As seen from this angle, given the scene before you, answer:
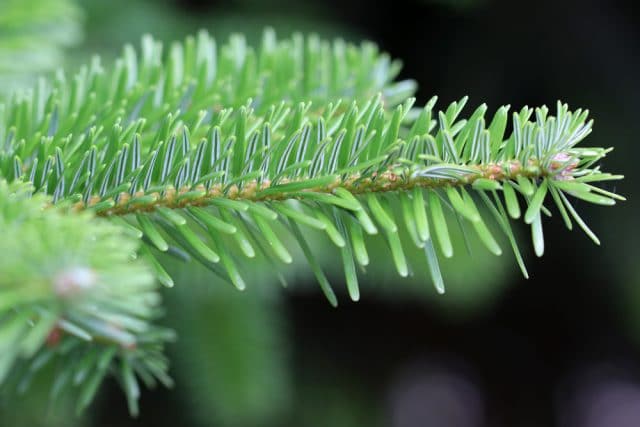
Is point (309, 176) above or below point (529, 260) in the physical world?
below

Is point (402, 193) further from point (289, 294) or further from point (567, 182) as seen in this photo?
point (289, 294)

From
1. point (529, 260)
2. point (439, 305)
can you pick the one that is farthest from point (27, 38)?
point (529, 260)

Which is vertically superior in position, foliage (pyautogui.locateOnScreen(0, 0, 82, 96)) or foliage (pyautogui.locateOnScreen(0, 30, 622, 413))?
foliage (pyautogui.locateOnScreen(0, 0, 82, 96))

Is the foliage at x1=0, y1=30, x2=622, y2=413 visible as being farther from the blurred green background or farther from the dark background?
the dark background

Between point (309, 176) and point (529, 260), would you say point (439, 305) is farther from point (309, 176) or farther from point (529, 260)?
point (309, 176)

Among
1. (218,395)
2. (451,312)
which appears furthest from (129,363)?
(451,312)

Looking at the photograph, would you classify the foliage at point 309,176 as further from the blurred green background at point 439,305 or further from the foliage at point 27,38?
the blurred green background at point 439,305

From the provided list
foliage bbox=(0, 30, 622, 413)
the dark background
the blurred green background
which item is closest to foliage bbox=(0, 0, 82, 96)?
the blurred green background

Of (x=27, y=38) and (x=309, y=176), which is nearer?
(x=309, y=176)
